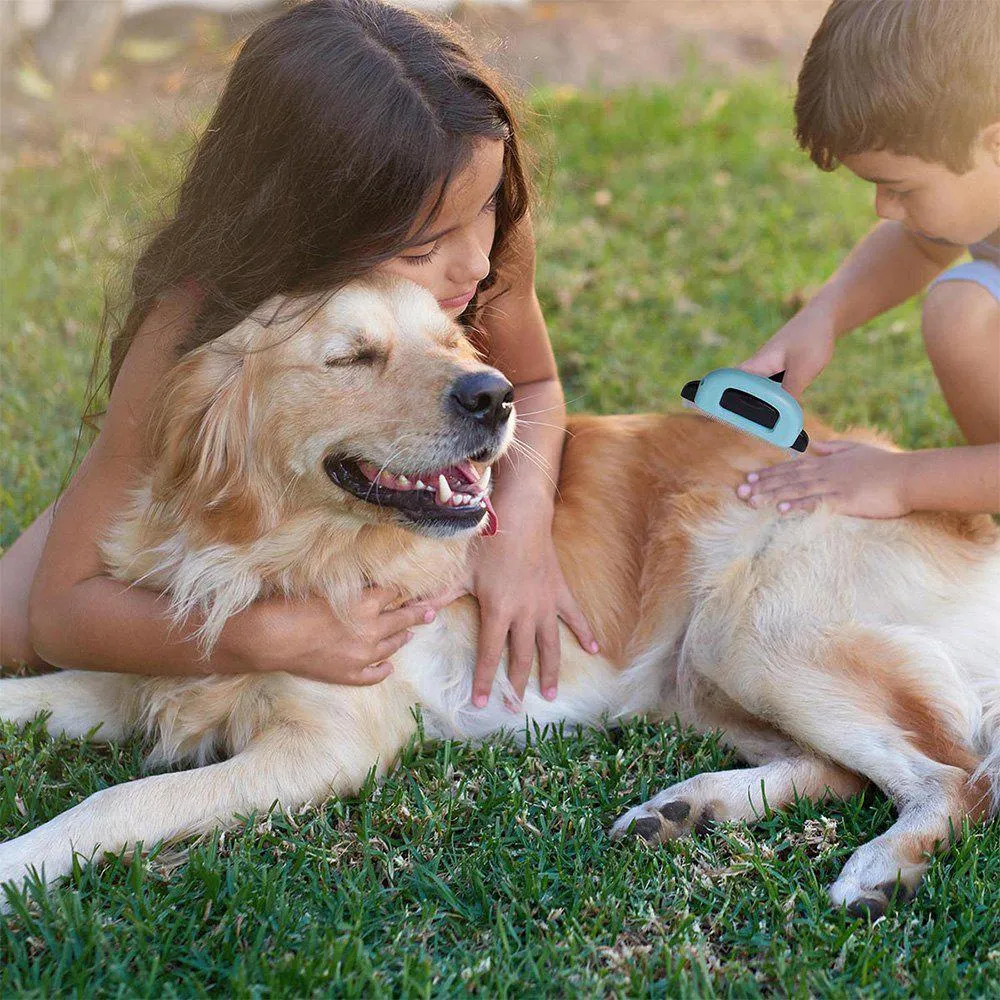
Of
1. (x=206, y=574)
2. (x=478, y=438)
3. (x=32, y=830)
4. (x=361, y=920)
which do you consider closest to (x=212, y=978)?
(x=361, y=920)

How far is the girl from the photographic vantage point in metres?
2.45

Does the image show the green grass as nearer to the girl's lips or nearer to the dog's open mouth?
the dog's open mouth

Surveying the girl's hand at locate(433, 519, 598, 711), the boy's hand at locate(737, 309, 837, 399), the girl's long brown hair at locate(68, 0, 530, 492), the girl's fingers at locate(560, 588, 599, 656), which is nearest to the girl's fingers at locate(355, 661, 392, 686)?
the girl's hand at locate(433, 519, 598, 711)

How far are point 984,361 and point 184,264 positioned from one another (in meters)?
2.09

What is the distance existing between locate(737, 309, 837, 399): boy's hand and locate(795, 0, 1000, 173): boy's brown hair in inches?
21.2

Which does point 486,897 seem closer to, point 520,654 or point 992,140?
point 520,654

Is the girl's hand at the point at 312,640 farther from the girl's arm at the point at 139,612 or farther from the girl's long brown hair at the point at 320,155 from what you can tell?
the girl's long brown hair at the point at 320,155

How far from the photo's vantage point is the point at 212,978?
6.56 ft

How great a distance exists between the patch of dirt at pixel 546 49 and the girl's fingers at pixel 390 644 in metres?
4.67

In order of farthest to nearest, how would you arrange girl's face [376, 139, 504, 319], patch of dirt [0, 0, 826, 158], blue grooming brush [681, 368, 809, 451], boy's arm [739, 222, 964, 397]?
patch of dirt [0, 0, 826, 158], boy's arm [739, 222, 964, 397], blue grooming brush [681, 368, 809, 451], girl's face [376, 139, 504, 319]

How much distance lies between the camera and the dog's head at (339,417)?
2.41m

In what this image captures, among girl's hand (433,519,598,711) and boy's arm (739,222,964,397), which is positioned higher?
boy's arm (739,222,964,397)

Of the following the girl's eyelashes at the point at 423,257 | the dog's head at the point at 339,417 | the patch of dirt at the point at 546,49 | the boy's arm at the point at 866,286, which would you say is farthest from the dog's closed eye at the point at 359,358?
the patch of dirt at the point at 546,49

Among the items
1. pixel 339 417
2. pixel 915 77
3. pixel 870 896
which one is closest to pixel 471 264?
pixel 339 417
